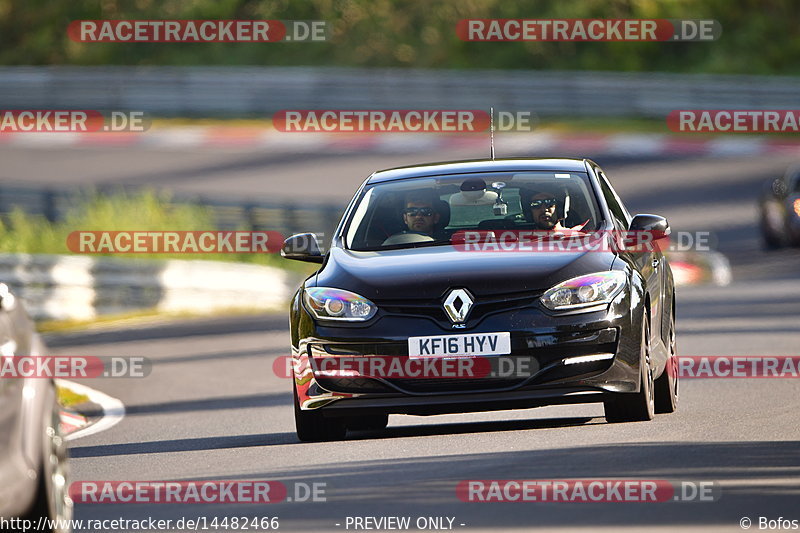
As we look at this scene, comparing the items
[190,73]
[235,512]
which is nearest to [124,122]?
[190,73]

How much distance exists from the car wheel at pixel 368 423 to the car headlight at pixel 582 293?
159 centimetres

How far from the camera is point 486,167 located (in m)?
10.8

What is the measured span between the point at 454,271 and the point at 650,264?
1.60 metres

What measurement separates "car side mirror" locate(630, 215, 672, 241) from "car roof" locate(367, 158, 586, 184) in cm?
68

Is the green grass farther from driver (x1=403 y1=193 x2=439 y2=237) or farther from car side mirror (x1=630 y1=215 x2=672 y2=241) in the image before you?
car side mirror (x1=630 y1=215 x2=672 y2=241)

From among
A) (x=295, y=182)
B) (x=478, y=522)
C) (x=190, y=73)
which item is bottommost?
(x=478, y=522)

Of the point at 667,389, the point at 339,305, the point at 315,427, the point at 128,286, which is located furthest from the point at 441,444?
the point at 128,286

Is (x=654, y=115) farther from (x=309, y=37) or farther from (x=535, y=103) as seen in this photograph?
(x=309, y=37)

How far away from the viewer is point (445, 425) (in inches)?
424

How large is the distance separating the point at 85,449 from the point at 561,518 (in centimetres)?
448

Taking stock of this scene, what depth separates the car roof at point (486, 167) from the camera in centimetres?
1078

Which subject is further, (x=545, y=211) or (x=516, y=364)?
(x=545, y=211)

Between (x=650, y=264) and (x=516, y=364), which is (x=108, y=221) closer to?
(x=650, y=264)

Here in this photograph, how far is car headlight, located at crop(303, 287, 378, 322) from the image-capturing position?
938cm
